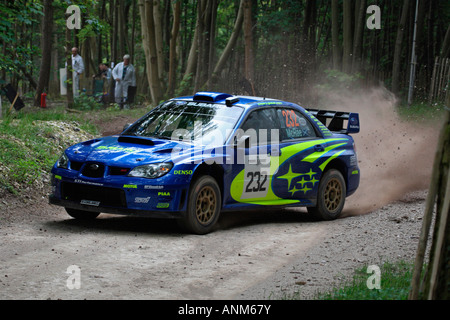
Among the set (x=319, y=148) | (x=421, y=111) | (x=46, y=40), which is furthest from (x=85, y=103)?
(x=319, y=148)

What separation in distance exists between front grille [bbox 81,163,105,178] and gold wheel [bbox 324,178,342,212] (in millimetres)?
3778

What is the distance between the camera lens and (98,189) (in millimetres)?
8555

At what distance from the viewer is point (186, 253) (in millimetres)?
7730

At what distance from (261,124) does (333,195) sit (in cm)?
189

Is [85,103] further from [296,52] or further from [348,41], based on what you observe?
[348,41]

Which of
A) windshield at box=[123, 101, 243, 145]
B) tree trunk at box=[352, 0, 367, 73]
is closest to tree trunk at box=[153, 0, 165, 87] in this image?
tree trunk at box=[352, 0, 367, 73]

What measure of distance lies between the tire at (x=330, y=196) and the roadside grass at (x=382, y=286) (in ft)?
10.7

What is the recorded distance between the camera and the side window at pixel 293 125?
404 inches

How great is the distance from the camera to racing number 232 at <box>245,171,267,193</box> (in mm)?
9438

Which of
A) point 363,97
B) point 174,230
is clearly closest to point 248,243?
point 174,230

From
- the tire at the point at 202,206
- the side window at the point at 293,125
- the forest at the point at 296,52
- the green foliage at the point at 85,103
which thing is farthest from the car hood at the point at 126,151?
the green foliage at the point at 85,103

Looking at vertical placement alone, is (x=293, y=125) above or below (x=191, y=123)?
below

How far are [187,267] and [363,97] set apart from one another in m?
18.4
